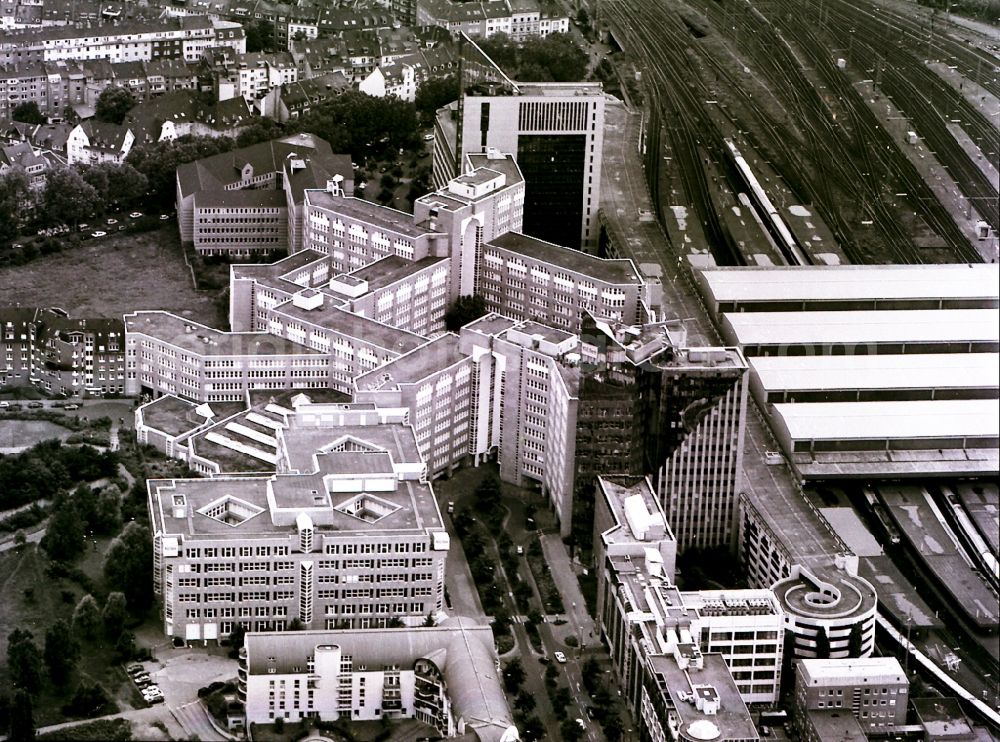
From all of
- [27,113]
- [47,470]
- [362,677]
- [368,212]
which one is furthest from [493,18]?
[362,677]

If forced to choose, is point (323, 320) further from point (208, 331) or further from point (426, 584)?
point (426, 584)

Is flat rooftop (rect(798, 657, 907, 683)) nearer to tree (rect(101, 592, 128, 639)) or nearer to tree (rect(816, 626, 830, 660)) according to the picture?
tree (rect(816, 626, 830, 660))

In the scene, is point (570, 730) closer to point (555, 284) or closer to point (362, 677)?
point (362, 677)

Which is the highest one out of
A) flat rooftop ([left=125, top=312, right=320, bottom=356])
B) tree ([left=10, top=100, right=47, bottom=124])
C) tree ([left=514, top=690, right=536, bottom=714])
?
tree ([left=10, top=100, right=47, bottom=124])

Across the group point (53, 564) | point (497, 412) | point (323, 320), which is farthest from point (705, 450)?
point (53, 564)

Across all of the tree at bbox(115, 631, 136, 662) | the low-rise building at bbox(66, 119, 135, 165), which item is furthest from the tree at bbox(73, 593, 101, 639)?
the low-rise building at bbox(66, 119, 135, 165)

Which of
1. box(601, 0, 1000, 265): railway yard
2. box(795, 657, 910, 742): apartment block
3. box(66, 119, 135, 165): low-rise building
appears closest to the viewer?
box(795, 657, 910, 742): apartment block

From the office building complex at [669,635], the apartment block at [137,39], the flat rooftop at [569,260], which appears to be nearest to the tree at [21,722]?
the office building complex at [669,635]
